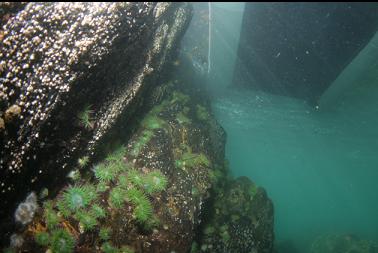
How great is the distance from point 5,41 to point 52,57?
25.7 inches

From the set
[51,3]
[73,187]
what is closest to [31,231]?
[73,187]

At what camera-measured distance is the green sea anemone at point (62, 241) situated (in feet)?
15.5

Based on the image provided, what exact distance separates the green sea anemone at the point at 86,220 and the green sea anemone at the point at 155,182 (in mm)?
1284

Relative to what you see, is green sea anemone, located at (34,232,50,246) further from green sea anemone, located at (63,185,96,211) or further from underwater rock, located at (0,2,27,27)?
underwater rock, located at (0,2,27,27)

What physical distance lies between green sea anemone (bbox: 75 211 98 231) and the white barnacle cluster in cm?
72

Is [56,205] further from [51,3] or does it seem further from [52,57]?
[51,3]

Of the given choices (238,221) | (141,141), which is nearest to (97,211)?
(141,141)

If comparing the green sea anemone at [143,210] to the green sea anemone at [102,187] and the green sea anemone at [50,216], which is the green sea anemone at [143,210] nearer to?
the green sea anemone at [102,187]

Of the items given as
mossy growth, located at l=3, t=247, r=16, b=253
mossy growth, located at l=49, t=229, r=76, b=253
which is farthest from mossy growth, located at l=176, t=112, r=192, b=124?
mossy growth, located at l=3, t=247, r=16, b=253

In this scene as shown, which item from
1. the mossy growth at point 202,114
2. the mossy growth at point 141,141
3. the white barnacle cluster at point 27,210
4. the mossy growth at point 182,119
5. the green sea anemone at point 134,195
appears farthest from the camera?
the mossy growth at point 202,114

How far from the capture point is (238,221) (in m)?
8.59

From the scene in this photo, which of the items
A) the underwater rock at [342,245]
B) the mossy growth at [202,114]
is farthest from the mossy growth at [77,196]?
the underwater rock at [342,245]

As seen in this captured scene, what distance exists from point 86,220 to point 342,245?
25.0 metres

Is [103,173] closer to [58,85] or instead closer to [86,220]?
[86,220]
